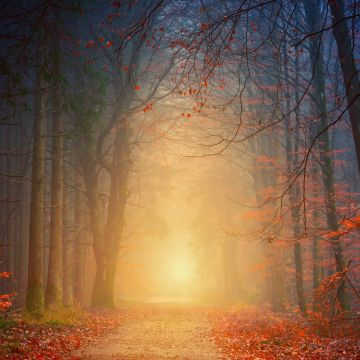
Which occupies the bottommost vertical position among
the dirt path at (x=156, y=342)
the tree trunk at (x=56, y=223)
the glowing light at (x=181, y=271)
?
the glowing light at (x=181, y=271)

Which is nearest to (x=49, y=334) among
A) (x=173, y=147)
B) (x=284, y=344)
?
(x=284, y=344)

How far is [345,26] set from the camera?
793 cm

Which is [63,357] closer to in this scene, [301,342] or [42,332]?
[42,332]

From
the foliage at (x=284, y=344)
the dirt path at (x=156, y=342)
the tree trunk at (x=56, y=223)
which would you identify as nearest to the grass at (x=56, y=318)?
the tree trunk at (x=56, y=223)

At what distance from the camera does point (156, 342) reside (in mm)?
10141

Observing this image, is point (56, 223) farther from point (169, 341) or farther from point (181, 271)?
point (181, 271)

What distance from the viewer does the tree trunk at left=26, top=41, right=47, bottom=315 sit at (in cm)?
1223

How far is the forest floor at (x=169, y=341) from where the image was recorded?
8.20 meters

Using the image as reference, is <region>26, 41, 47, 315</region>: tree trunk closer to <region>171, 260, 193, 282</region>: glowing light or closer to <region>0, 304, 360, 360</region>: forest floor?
<region>0, 304, 360, 360</region>: forest floor

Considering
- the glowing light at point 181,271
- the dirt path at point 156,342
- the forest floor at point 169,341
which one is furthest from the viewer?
the glowing light at point 181,271

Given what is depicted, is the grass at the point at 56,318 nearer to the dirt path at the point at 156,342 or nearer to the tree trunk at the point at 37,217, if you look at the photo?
the tree trunk at the point at 37,217

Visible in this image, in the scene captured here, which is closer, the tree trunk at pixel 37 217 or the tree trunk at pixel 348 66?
the tree trunk at pixel 348 66

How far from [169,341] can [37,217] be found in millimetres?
5731

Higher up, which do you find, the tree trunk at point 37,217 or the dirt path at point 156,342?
the tree trunk at point 37,217
